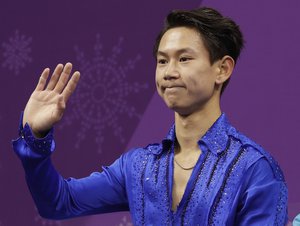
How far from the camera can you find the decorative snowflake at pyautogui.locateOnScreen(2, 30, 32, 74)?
11.4ft

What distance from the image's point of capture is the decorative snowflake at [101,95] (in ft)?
11.0

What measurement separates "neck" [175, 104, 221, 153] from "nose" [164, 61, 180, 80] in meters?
0.12

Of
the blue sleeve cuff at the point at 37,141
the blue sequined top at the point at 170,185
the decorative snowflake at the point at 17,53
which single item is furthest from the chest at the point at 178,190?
the decorative snowflake at the point at 17,53

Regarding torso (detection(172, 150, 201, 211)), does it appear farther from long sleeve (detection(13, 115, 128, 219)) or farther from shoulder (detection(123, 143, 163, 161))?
long sleeve (detection(13, 115, 128, 219))

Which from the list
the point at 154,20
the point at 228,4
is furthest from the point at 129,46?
the point at 228,4

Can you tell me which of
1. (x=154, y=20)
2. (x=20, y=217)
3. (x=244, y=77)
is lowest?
(x=20, y=217)

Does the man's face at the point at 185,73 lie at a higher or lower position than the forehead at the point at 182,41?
lower

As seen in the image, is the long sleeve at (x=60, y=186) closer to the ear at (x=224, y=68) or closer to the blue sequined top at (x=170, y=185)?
the blue sequined top at (x=170, y=185)

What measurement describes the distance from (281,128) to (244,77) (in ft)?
0.76

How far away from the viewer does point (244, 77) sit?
3109 mm

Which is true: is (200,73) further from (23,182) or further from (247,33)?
(23,182)

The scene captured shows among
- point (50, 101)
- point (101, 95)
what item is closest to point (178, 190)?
point (50, 101)

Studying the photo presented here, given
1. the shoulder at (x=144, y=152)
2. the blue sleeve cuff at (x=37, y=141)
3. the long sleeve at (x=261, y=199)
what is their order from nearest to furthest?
the long sleeve at (x=261, y=199)
the blue sleeve cuff at (x=37, y=141)
the shoulder at (x=144, y=152)

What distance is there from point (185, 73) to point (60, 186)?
0.49 m
